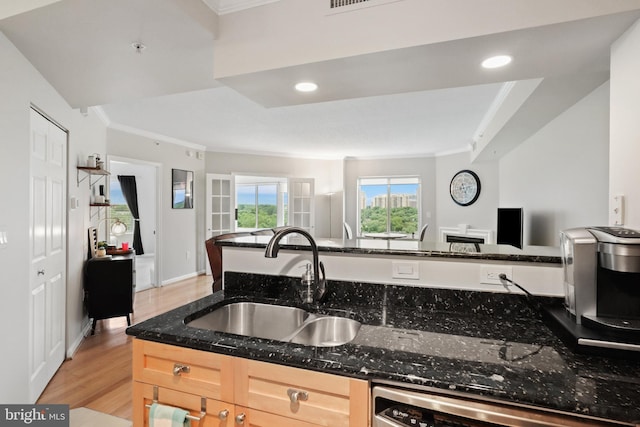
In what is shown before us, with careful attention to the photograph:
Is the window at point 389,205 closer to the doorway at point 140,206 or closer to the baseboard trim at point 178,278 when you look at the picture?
the baseboard trim at point 178,278

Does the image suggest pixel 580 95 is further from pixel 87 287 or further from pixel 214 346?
pixel 87 287

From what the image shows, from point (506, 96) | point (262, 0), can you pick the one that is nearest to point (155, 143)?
point (262, 0)

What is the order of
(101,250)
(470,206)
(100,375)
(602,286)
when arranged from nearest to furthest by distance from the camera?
(602,286)
(100,375)
(101,250)
(470,206)

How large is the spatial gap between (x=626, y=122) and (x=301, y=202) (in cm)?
653

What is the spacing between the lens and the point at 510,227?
3.96m

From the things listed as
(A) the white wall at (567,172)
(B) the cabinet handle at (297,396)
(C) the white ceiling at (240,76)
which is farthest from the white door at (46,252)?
(A) the white wall at (567,172)

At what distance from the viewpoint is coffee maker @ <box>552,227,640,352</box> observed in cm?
102

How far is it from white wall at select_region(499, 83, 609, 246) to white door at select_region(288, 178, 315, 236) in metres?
4.43

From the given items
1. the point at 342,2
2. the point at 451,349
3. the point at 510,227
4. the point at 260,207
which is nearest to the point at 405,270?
the point at 451,349

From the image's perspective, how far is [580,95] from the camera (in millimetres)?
2492

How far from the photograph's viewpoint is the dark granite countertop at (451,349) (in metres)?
0.83

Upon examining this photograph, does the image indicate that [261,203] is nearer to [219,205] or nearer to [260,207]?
[260,207]

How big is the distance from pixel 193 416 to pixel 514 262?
1.37 m
